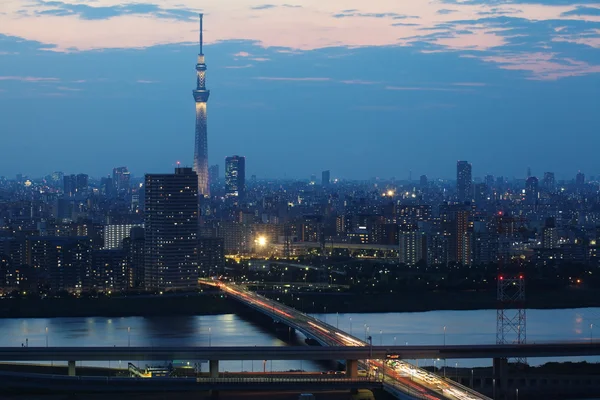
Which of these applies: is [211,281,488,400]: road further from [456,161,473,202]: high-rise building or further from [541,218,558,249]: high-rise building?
[456,161,473,202]: high-rise building

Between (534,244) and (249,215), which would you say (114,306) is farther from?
(249,215)

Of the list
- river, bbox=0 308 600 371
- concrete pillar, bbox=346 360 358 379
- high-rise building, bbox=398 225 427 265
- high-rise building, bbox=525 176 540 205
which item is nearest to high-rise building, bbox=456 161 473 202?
high-rise building, bbox=525 176 540 205

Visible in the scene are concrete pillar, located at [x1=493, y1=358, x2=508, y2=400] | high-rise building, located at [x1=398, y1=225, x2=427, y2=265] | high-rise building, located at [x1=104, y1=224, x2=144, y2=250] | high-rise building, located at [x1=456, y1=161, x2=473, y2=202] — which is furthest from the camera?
high-rise building, located at [x1=456, y1=161, x2=473, y2=202]

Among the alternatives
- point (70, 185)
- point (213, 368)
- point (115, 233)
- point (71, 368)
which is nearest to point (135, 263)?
point (115, 233)

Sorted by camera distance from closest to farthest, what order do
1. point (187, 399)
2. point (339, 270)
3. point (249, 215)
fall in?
1. point (187, 399)
2. point (339, 270)
3. point (249, 215)

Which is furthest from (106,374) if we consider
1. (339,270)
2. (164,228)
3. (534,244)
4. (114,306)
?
(534,244)

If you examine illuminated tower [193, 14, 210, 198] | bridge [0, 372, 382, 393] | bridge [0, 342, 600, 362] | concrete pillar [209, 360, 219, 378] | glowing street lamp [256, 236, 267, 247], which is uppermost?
illuminated tower [193, 14, 210, 198]
